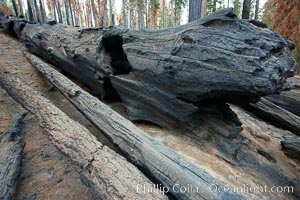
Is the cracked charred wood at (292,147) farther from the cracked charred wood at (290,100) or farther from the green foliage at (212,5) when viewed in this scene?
the green foliage at (212,5)

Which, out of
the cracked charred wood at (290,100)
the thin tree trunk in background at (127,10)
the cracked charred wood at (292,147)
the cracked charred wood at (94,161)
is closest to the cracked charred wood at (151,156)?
the cracked charred wood at (94,161)

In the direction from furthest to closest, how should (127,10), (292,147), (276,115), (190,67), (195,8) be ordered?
(127,10) < (195,8) < (276,115) < (292,147) < (190,67)

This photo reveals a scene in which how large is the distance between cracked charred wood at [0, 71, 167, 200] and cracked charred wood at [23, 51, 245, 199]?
0.50ft

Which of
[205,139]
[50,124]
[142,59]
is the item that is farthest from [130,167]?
[142,59]

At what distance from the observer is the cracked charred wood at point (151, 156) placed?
1.55m

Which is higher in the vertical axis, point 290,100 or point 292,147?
point 290,100

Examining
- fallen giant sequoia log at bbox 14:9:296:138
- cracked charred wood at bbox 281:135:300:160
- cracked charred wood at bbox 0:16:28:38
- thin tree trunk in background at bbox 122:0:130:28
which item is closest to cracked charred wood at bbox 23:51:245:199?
fallen giant sequoia log at bbox 14:9:296:138

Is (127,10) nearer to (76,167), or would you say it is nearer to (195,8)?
(195,8)

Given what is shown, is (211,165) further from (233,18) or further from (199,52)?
(233,18)

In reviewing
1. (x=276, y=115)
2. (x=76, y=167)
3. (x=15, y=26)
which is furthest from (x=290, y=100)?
(x=15, y=26)

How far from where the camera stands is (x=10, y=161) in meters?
1.89

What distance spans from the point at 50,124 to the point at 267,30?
2.81 meters

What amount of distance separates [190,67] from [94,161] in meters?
1.42

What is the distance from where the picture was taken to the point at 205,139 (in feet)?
8.21
